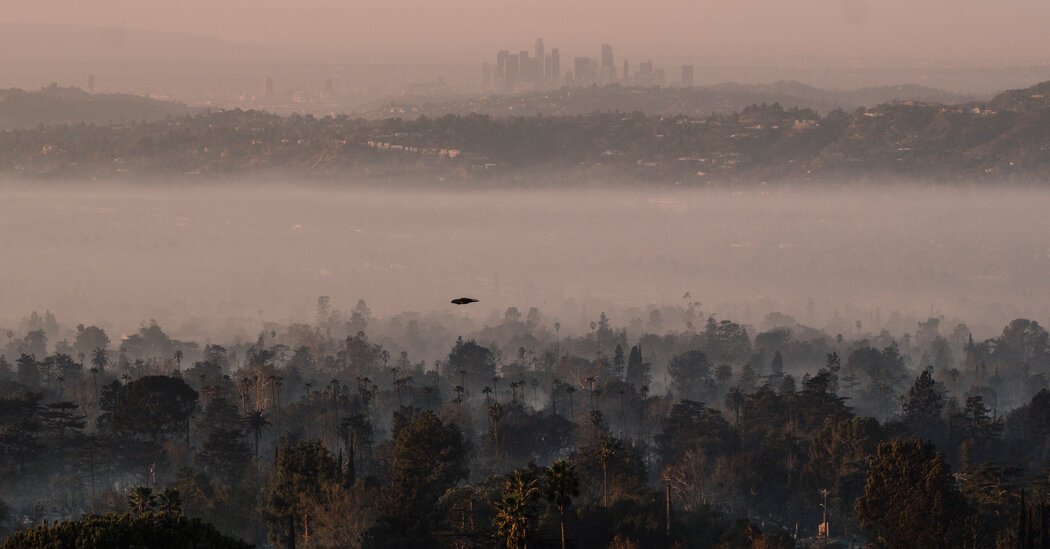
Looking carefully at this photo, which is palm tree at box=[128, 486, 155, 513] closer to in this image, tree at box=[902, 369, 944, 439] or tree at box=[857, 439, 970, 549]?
tree at box=[857, 439, 970, 549]

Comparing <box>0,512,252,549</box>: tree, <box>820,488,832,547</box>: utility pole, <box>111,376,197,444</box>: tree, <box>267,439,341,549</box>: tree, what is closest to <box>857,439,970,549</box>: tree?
<box>820,488,832,547</box>: utility pole

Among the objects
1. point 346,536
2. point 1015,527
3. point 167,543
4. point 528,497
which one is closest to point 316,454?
point 346,536

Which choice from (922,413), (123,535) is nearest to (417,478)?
(123,535)

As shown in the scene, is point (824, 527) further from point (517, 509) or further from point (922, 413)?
point (517, 509)

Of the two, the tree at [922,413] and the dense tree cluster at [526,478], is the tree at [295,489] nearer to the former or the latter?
the dense tree cluster at [526,478]

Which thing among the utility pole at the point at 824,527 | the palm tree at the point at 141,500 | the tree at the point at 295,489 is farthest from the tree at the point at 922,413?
the palm tree at the point at 141,500

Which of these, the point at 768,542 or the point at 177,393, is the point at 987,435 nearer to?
the point at 768,542
